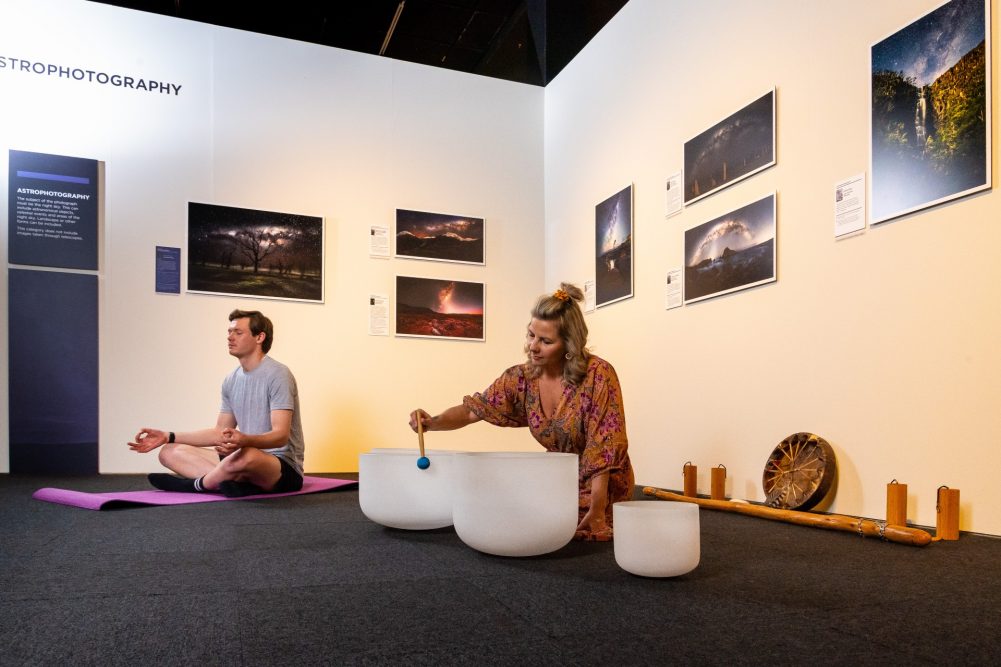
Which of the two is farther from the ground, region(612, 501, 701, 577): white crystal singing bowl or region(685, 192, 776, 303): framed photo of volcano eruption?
region(685, 192, 776, 303): framed photo of volcano eruption

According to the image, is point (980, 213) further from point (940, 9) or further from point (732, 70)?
point (732, 70)

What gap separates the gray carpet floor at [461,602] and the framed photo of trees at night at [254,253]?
2876 millimetres

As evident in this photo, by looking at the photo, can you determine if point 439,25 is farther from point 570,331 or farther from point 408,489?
point 408,489

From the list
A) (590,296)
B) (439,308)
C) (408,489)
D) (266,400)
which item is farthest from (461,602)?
(439,308)

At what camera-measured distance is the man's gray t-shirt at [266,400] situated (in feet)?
12.9

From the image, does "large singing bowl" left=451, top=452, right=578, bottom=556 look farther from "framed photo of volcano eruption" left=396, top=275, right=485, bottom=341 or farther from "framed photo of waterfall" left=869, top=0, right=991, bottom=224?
"framed photo of volcano eruption" left=396, top=275, right=485, bottom=341

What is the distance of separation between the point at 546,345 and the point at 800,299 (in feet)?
4.95

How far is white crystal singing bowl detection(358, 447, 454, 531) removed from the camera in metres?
2.57

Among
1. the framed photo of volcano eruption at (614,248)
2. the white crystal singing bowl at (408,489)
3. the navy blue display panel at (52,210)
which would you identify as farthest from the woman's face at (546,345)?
the navy blue display panel at (52,210)

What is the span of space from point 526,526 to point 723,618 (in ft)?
2.15

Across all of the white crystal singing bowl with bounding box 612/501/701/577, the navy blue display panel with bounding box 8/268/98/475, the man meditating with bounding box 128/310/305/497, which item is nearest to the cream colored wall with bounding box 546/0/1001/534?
the white crystal singing bowl with bounding box 612/501/701/577

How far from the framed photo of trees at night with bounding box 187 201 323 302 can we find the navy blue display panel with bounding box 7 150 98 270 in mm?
647

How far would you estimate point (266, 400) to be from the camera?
156 inches

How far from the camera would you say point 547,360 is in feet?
9.24
